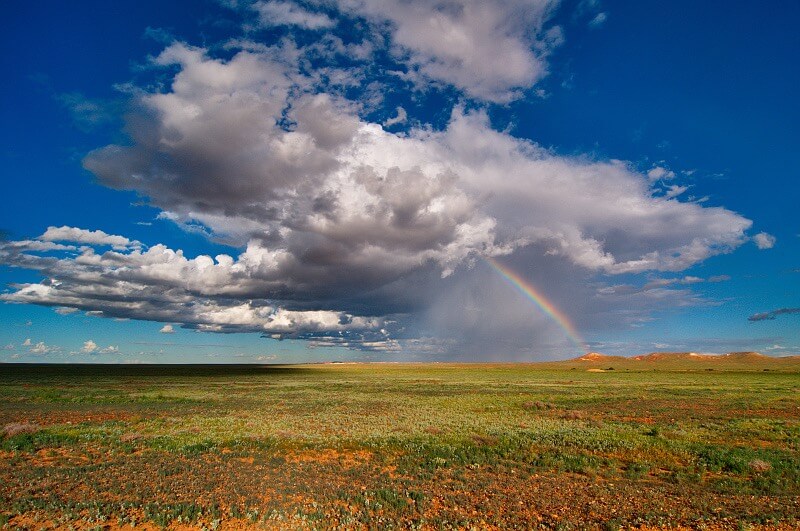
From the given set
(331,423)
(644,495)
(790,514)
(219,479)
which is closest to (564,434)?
(644,495)


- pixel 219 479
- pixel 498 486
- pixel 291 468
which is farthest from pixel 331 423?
pixel 498 486

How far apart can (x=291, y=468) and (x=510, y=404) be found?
29.2m

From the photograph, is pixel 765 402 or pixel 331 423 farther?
pixel 765 402

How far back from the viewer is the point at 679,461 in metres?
18.8

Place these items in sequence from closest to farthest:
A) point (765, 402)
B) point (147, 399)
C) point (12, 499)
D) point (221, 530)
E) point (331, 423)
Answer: point (221, 530) → point (12, 499) → point (331, 423) → point (765, 402) → point (147, 399)

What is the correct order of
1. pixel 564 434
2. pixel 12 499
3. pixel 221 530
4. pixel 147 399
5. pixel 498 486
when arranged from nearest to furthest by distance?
pixel 221 530, pixel 12 499, pixel 498 486, pixel 564 434, pixel 147 399

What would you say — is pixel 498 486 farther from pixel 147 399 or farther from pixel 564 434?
pixel 147 399

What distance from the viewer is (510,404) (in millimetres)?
42312

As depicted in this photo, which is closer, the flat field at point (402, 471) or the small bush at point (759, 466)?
the flat field at point (402, 471)

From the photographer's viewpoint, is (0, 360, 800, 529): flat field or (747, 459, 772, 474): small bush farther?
(747, 459, 772, 474): small bush

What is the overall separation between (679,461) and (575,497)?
26.6 ft

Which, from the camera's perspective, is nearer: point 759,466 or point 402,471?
point 759,466

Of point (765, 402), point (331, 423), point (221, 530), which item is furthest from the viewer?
point (765, 402)

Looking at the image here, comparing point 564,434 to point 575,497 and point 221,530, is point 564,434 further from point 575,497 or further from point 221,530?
point 221,530
